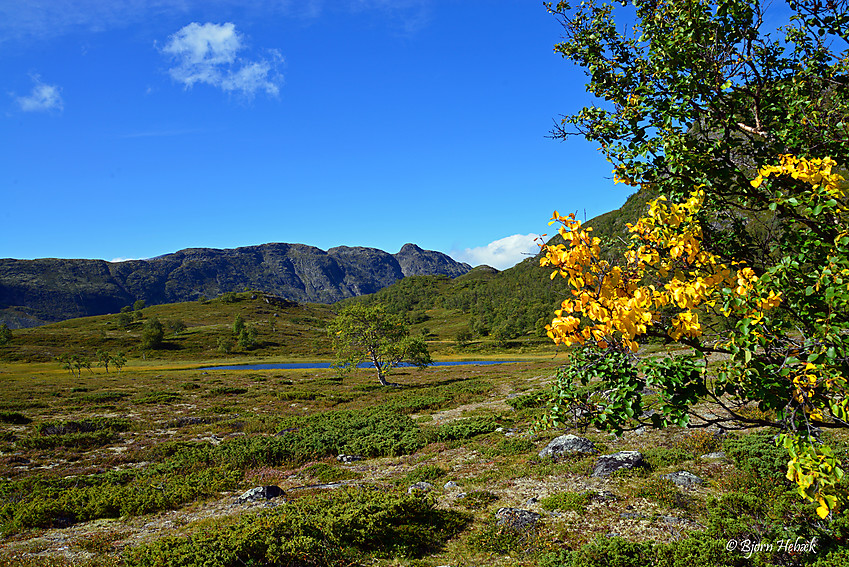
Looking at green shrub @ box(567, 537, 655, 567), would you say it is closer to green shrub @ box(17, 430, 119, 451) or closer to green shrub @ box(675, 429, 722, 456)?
green shrub @ box(675, 429, 722, 456)

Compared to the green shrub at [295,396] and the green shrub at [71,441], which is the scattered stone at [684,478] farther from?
the green shrub at [295,396]

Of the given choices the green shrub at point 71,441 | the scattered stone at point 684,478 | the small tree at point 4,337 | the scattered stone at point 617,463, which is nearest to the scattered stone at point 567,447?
the scattered stone at point 617,463

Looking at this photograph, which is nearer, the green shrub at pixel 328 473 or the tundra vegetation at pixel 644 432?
the tundra vegetation at pixel 644 432

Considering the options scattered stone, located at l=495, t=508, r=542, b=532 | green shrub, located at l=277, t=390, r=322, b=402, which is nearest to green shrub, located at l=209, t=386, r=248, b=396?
A: green shrub, located at l=277, t=390, r=322, b=402

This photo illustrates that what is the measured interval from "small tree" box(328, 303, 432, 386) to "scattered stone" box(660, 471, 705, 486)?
40773 millimetres

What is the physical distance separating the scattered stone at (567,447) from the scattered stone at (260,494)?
9.85 m

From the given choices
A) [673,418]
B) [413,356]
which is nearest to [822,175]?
[673,418]

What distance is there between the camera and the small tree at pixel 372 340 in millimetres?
51812

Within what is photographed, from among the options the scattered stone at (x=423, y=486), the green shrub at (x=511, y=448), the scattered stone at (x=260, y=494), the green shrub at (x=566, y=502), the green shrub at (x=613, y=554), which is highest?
the green shrub at (x=613, y=554)

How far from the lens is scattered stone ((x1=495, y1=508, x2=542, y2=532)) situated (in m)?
10.4

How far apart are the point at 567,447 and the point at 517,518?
6.40 meters

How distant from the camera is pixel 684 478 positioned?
12.4m

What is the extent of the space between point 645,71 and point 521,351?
139 meters

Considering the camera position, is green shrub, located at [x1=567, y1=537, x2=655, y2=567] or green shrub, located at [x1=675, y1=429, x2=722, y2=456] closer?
green shrub, located at [x1=567, y1=537, x2=655, y2=567]
